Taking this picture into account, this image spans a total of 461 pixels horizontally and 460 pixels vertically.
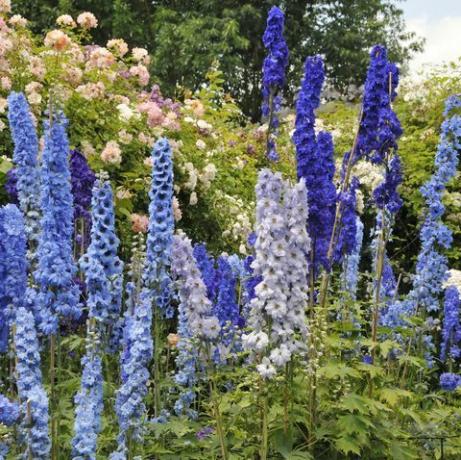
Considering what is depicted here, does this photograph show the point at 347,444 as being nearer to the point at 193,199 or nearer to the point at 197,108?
the point at 193,199

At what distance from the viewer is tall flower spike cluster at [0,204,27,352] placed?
342 cm

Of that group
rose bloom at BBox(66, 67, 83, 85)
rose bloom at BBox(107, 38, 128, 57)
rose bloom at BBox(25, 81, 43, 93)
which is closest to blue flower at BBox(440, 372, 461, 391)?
rose bloom at BBox(25, 81, 43, 93)

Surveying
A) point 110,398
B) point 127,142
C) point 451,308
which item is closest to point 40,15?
point 127,142

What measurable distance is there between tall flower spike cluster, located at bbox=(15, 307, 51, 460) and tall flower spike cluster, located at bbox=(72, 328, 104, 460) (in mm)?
120

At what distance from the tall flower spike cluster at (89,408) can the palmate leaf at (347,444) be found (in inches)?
43.0

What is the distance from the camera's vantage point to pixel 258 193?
3.19m

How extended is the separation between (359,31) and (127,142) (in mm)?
18768

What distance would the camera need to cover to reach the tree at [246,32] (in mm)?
22516

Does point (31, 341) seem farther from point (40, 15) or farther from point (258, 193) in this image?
point (40, 15)

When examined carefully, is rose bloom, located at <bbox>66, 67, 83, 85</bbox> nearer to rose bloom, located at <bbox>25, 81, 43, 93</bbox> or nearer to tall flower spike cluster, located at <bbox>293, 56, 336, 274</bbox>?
rose bloom, located at <bbox>25, 81, 43, 93</bbox>

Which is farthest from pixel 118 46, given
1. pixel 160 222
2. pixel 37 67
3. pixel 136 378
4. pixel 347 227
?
pixel 136 378

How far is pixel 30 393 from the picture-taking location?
274 centimetres

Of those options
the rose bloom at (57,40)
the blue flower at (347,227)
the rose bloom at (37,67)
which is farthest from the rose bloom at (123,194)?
the blue flower at (347,227)

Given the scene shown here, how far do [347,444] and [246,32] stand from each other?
21699 mm
